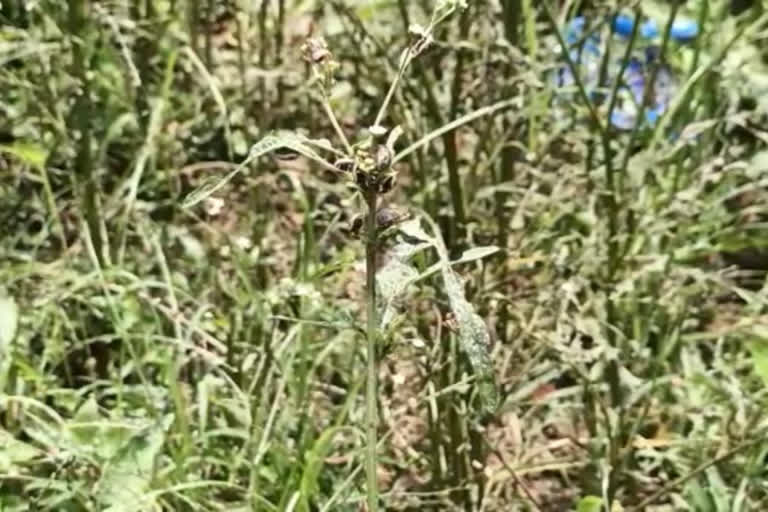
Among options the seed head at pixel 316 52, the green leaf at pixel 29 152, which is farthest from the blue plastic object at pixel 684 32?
the seed head at pixel 316 52

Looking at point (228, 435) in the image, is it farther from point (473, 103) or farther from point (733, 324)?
point (733, 324)

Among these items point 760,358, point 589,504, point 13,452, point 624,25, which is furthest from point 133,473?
point 624,25

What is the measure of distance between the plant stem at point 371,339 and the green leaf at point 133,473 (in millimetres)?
411

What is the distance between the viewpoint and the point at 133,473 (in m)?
1.68

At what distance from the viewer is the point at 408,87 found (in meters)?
2.16

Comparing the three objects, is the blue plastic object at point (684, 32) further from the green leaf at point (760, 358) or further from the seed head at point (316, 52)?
the seed head at point (316, 52)

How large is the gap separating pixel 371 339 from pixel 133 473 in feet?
1.71

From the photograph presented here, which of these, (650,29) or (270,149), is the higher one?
(650,29)

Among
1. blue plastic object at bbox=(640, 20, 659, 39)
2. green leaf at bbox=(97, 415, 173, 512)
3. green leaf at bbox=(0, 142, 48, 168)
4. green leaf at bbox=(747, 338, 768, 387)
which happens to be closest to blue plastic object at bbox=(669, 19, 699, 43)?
blue plastic object at bbox=(640, 20, 659, 39)

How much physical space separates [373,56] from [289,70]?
0.18 meters

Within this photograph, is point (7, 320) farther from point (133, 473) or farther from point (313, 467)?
point (313, 467)

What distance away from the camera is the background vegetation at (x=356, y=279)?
179cm

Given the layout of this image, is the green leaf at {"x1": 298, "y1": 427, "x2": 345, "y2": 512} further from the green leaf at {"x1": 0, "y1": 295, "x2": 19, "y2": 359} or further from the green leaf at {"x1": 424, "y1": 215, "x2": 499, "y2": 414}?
the green leaf at {"x1": 424, "y1": 215, "x2": 499, "y2": 414}

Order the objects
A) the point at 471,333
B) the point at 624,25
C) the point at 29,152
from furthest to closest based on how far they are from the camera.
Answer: the point at 624,25, the point at 29,152, the point at 471,333
